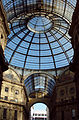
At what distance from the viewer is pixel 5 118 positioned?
44312mm

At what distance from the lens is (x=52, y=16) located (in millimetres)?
49094

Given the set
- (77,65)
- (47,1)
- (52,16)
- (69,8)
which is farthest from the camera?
(52,16)

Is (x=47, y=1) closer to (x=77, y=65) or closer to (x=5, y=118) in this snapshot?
(x=77, y=65)

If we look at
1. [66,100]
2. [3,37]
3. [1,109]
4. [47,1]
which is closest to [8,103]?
[1,109]

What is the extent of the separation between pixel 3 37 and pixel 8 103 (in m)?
22.7

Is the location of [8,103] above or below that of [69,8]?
below

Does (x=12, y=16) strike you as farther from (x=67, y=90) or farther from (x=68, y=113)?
(x=68, y=113)

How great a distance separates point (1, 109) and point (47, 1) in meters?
32.9

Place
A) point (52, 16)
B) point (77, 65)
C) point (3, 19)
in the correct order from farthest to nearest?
point (52, 16), point (3, 19), point (77, 65)

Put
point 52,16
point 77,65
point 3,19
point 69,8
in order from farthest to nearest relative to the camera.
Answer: point 52,16 → point 69,8 → point 3,19 → point 77,65

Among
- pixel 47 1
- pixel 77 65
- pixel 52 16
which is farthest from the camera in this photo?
pixel 52 16

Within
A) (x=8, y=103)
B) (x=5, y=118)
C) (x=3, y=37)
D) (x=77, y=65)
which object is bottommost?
(x=5, y=118)

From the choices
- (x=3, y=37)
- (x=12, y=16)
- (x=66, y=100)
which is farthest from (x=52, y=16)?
(x=66, y=100)

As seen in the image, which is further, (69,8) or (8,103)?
(8,103)
